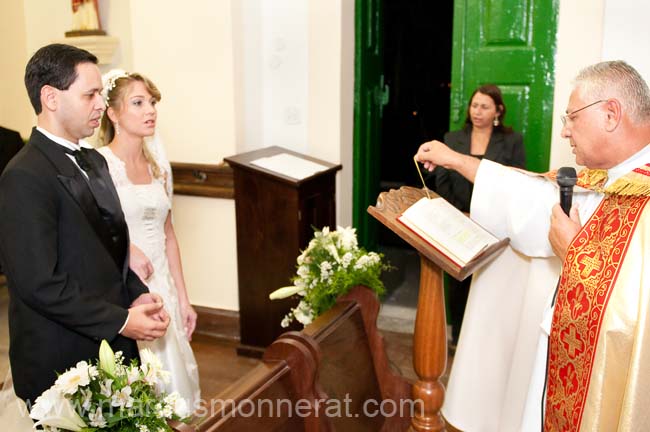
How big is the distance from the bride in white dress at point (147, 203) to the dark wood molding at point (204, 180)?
1560 millimetres

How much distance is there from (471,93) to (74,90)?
3508 mm

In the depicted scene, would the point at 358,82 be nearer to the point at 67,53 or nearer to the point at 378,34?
the point at 378,34

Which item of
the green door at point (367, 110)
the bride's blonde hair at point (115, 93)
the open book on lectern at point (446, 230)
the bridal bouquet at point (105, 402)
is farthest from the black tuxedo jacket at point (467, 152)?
the bridal bouquet at point (105, 402)

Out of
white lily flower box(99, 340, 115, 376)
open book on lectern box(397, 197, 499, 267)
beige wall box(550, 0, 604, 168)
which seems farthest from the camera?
beige wall box(550, 0, 604, 168)

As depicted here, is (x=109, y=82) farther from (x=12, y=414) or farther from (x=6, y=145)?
(x=6, y=145)

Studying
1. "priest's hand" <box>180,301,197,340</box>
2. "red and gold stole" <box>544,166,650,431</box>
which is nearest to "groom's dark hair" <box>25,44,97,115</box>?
"priest's hand" <box>180,301,197,340</box>

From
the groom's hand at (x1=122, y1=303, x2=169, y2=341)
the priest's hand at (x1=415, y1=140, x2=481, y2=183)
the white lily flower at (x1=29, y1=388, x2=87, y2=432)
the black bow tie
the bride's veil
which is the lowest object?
the bride's veil

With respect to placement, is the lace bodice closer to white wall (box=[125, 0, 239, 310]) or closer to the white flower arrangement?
the white flower arrangement

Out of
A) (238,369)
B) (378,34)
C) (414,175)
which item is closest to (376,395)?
(238,369)

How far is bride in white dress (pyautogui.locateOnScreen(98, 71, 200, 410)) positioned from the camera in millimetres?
3588

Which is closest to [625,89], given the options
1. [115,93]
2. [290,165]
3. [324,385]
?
[324,385]

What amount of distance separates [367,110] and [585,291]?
3.73 meters

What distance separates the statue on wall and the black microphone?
467cm

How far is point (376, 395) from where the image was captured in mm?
2920
